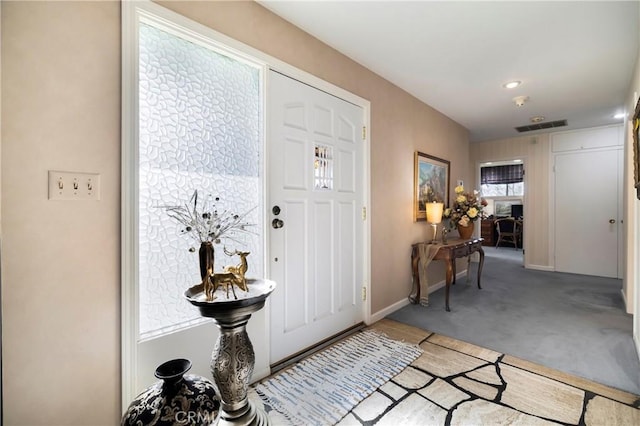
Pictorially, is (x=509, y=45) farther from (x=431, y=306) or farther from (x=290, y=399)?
(x=290, y=399)

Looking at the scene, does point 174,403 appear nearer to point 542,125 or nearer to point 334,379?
point 334,379

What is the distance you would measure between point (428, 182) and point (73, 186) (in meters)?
3.60

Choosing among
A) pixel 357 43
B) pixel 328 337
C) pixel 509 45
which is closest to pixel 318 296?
pixel 328 337

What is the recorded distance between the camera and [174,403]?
41.8 inches

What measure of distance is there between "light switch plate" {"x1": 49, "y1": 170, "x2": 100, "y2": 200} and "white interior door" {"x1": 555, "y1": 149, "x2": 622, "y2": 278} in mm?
6375

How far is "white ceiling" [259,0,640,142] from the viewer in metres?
1.93

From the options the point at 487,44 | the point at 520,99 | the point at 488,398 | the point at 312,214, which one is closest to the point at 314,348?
the point at 312,214

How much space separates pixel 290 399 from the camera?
168 cm

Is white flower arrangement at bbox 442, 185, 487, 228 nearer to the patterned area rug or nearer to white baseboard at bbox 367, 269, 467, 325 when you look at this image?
white baseboard at bbox 367, 269, 467, 325

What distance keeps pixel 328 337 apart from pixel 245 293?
129cm

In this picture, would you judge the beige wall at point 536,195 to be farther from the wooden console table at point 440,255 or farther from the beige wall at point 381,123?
the wooden console table at point 440,255

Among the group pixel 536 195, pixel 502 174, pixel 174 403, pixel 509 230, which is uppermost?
pixel 502 174

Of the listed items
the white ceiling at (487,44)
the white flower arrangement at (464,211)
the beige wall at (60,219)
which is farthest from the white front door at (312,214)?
the white flower arrangement at (464,211)

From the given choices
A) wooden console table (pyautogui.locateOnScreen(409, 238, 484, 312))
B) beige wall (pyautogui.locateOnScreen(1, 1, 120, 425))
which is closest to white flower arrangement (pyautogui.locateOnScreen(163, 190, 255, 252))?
beige wall (pyautogui.locateOnScreen(1, 1, 120, 425))
